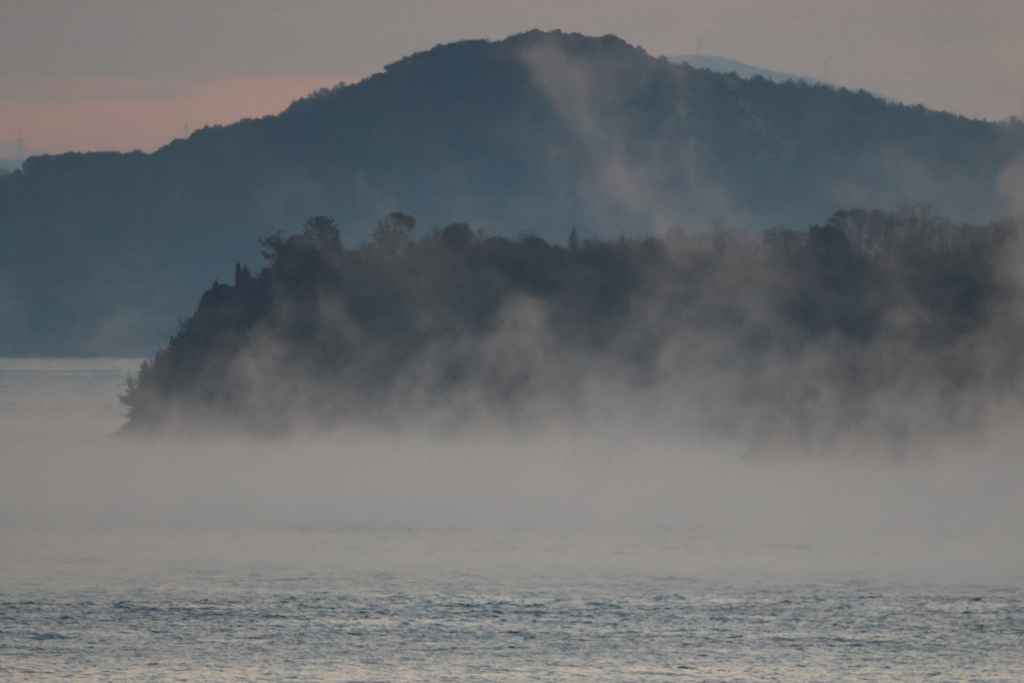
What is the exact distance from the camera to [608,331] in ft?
383

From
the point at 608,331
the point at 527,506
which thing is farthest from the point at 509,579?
the point at 608,331

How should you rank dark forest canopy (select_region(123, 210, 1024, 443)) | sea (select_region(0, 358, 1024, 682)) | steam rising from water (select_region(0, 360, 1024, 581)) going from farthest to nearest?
dark forest canopy (select_region(123, 210, 1024, 443))
steam rising from water (select_region(0, 360, 1024, 581))
sea (select_region(0, 358, 1024, 682))

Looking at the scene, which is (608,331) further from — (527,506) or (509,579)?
(509,579)

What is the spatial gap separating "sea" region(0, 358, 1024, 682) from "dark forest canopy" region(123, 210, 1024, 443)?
33.5m

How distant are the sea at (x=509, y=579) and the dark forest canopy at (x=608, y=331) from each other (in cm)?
3352

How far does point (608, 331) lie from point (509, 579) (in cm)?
8517

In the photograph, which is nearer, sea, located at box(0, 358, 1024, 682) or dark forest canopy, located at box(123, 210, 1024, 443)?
sea, located at box(0, 358, 1024, 682)

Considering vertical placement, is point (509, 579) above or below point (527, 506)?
below

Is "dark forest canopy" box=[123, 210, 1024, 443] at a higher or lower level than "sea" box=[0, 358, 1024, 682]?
higher

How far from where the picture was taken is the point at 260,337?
115812mm

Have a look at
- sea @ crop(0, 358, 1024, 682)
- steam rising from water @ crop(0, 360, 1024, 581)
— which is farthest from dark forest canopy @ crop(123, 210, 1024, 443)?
sea @ crop(0, 358, 1024, 682)

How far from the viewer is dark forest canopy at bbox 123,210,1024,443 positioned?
10212 centimetres

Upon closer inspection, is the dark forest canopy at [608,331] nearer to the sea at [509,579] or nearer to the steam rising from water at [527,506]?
the steam rising from water at [527,506]

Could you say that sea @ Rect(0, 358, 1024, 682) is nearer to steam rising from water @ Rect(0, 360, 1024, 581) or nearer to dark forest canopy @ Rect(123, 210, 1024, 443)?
steam rising from water @ Rect(0, 360, 1024, 581)
